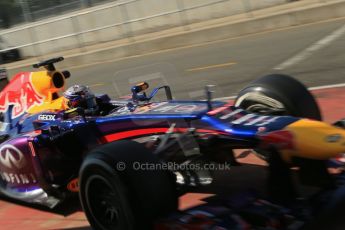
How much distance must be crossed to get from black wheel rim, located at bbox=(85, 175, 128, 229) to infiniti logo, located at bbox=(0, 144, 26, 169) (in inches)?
59.5

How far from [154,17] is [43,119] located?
15.0 metres

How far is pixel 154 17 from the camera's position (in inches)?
801

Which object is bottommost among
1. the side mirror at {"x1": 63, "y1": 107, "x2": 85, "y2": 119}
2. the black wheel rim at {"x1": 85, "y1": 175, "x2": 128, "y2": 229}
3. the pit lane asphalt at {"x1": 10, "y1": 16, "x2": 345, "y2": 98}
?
the pit lane asphalt at {"x1": 10, "y1": 16, "x2": 345, "y2": 98}

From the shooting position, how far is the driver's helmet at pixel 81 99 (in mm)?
5723

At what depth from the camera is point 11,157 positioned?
19.0 feet

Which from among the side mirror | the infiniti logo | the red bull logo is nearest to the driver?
the side mirror

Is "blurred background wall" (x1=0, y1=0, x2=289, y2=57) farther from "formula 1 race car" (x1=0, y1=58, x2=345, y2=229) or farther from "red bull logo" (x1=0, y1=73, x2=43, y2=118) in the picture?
"formula 1 race car" (x1=0, y1=58, x2=345, y2=229)

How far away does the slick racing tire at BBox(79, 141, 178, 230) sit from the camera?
3908mm

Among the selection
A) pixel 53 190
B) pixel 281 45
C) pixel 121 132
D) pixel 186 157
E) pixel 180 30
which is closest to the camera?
pixel 186 157

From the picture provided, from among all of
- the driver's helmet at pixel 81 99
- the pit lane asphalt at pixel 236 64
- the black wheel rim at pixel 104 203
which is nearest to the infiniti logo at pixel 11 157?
the driver's helmet at pixel 81 99

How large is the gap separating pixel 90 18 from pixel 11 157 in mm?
17333

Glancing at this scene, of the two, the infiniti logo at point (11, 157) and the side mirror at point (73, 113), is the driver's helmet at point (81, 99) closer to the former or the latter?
the side mirror at point (73, 113)

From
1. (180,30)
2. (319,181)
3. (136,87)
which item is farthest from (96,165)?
(180,30)

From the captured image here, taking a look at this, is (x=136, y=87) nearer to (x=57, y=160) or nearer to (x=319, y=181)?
(x=57, y=160)
